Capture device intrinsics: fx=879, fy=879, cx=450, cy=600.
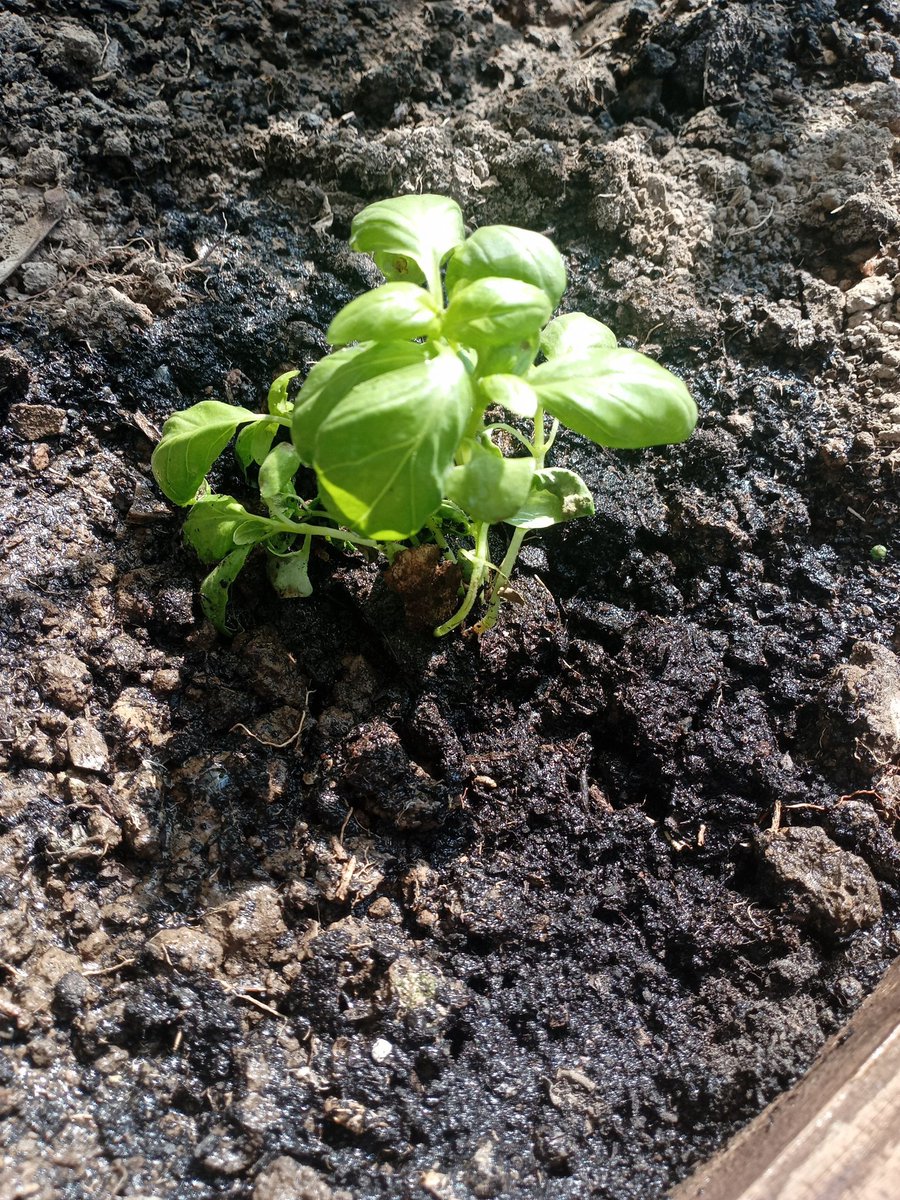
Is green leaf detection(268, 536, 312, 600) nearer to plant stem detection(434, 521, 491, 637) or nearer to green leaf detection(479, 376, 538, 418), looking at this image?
plant stem detection(434, 521, 491, 637)

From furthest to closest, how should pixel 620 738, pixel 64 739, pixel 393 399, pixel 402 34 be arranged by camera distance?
pixel 402 34, pixel 620 738, pixel 64 739, pixel 393 399

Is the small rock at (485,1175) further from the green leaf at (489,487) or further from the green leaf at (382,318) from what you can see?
the green leaf at (382,318)

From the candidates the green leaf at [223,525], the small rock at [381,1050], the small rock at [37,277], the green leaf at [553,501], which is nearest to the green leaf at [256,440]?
the green leaf at [223,525]

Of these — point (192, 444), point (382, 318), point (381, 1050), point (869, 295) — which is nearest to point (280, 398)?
point (192, 444)

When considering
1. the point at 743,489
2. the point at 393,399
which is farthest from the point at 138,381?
the point at 743,489

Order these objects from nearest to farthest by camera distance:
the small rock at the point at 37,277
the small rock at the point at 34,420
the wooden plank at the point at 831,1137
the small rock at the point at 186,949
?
the wooden plank at the point at 831,1137 < the small rock at the point at 186,949 < the small rock at the point at 34,420 < the small rock at the point at 37,277

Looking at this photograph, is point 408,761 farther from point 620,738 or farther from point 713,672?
point 713,672
